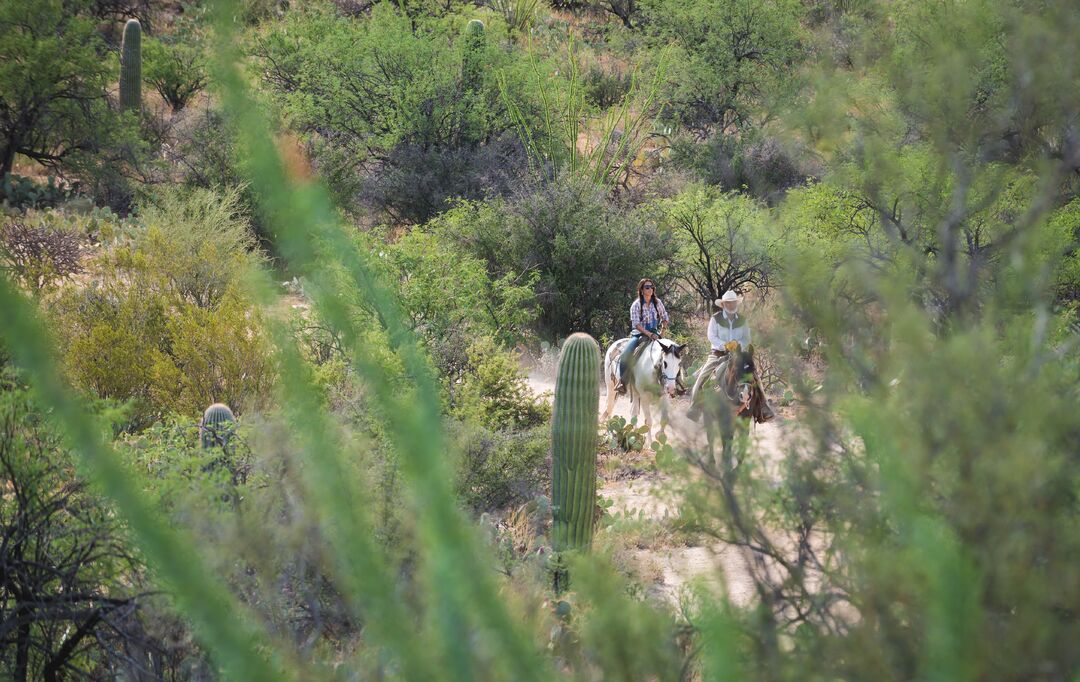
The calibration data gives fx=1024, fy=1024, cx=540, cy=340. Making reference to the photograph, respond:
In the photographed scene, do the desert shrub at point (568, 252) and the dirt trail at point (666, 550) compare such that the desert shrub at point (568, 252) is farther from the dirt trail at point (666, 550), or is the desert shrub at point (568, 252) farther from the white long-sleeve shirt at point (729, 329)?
the white long-sleeve shirt at point (729, 329)

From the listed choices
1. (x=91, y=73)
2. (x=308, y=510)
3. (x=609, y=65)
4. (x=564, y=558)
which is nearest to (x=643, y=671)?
(x=308, y=510)

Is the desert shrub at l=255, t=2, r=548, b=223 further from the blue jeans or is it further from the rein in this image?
the rein

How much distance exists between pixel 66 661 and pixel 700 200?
12.3 meters

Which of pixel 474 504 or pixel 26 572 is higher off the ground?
pixel 26 572

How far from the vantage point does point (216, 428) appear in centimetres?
693

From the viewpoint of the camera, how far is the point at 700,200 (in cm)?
1528

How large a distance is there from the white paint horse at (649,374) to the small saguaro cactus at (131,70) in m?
14.4

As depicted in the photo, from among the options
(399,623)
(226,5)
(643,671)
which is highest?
(226,5)

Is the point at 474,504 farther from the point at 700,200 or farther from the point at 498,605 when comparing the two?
the point at 700,200

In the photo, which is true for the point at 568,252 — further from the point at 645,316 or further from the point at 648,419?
the point at 648,419

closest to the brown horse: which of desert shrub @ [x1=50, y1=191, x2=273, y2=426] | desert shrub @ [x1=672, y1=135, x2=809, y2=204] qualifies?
desert shrub @ [x1=50, y1=191, x2=273, y2=426]

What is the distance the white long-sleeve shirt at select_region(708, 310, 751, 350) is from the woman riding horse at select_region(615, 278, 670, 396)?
3.24 ft

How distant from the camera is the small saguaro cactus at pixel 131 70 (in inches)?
826

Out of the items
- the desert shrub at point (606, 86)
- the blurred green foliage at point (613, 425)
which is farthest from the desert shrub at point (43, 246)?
the desert shrub at point (606, 86)
